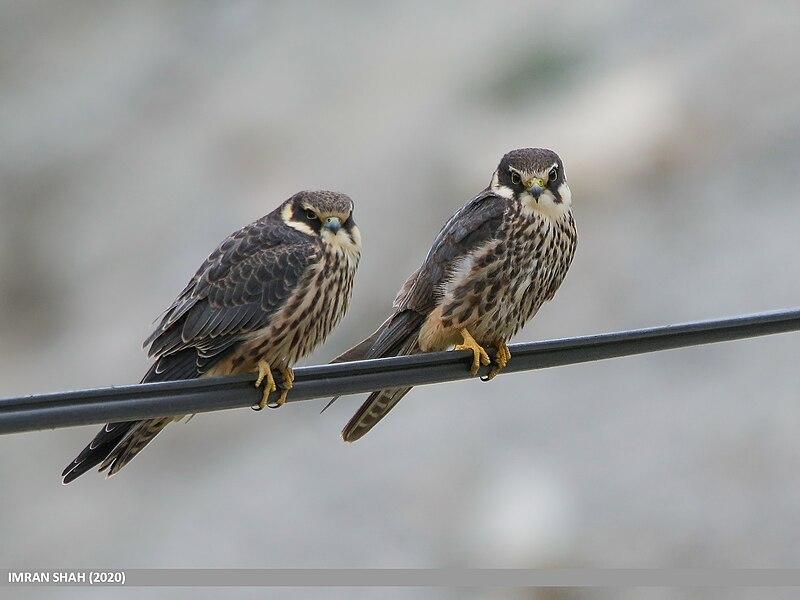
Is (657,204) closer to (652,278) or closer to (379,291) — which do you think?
(652,278)

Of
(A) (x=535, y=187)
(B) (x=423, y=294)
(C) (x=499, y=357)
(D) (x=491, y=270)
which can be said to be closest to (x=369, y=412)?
(B) (x=423, y=294)

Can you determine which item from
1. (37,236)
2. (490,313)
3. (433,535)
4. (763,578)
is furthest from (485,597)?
(37,236)

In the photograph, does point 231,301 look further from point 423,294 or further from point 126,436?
point 423,294

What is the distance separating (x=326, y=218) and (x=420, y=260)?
9429 millimetres

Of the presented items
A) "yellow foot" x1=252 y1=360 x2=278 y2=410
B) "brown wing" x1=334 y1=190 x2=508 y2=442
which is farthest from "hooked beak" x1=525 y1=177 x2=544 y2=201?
"yellow foot" x1=252 y1=360 x2=278 y2=410

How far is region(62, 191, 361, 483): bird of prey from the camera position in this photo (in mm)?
4676

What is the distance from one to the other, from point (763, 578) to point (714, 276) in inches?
198

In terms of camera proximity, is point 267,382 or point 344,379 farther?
point 267,382

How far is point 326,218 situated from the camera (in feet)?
15.9

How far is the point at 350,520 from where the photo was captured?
12.6 metres

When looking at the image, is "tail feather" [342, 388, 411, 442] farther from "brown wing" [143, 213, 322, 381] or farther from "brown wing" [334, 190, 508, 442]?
"brown wing" [143, 213, 322, 381]

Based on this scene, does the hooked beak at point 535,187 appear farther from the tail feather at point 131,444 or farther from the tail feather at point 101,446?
the tail feather at point 101,446

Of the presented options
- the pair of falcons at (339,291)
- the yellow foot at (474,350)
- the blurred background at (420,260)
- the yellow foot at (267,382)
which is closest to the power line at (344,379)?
the yellow foot at (267,382)

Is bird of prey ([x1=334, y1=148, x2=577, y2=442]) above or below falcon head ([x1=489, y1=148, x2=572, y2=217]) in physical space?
below
